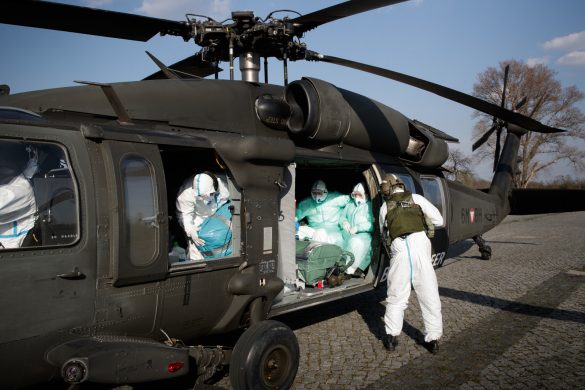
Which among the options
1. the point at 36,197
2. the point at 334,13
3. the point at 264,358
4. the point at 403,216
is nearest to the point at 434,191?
the point at 403,216

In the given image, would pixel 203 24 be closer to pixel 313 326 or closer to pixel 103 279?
pixel 103 279

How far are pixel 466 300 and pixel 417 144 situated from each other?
2.54 m

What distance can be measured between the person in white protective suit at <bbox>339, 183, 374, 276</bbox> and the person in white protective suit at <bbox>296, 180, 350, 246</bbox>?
98 millimetres

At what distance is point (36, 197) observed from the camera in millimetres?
3115

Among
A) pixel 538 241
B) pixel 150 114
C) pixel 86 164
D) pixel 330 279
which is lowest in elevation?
pixel 538 241

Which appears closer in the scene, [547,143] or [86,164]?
[86,164]

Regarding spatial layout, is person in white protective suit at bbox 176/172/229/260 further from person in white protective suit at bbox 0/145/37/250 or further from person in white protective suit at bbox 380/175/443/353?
person in white protective suit at bbox 380/175/443/353

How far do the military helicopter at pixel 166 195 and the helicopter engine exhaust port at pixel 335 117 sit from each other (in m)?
0.02

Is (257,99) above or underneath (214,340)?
above

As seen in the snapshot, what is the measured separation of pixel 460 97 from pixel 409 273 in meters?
1.95

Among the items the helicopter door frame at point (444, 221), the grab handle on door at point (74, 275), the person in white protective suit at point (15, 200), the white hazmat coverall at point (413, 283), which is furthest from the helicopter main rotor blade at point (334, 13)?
the grab handle on door at point (74, 275)

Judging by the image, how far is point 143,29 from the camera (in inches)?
189

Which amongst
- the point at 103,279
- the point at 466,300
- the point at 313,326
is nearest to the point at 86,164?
the point at 103,279

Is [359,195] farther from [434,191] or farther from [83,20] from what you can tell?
[83,20]
